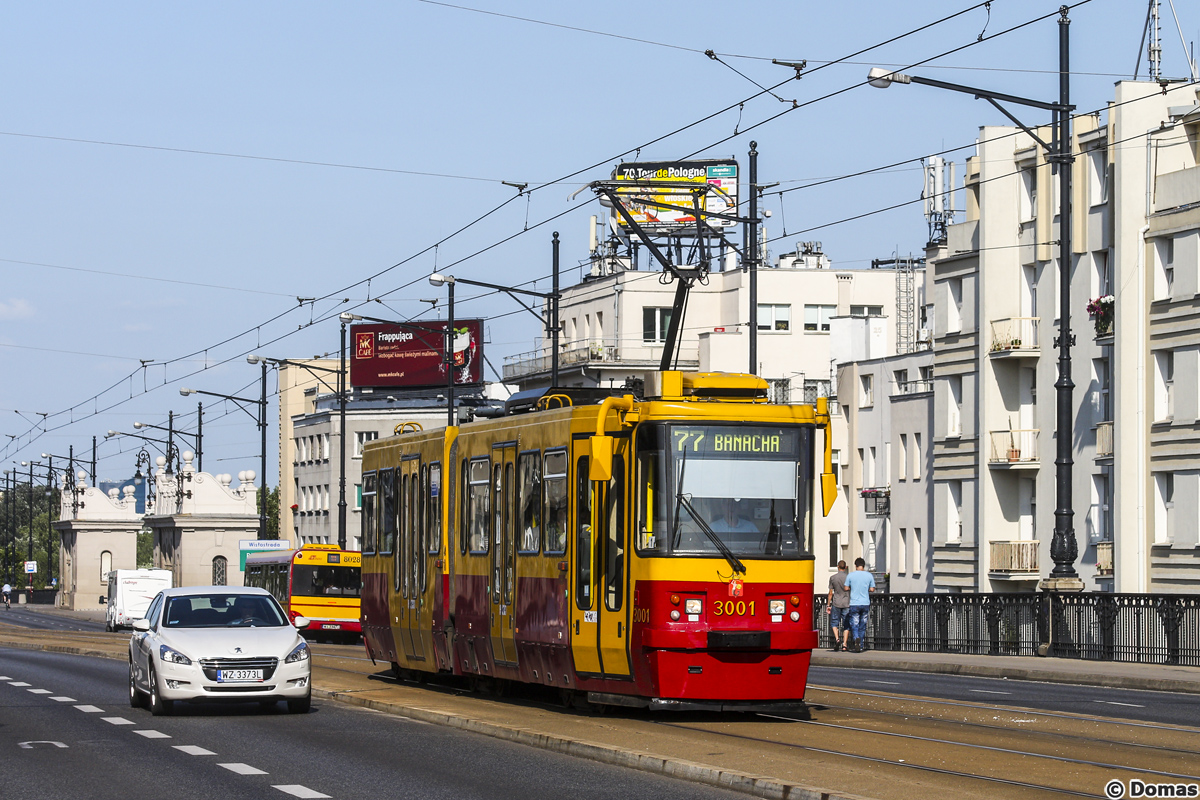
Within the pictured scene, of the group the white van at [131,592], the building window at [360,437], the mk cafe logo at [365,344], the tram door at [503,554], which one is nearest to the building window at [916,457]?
the white van at [131,592]

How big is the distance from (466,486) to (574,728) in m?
5.74

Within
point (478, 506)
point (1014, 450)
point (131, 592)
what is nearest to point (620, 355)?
point (131, 592)

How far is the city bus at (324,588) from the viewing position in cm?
5766

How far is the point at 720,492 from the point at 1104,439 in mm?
36929

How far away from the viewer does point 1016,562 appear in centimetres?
5841

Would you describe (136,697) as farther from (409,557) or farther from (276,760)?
(276,760)

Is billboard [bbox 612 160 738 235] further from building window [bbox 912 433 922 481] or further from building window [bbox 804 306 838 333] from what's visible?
building window [bbox 912 433 922 481]

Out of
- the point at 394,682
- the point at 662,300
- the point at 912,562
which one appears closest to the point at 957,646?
the point at 394,682

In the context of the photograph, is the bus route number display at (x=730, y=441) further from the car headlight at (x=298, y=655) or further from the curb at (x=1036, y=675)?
the curb at (x=1036, y=675)

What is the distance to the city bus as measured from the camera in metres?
57.7

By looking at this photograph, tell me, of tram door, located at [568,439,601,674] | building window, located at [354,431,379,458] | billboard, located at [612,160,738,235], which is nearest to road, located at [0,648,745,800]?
tram door, located at [568,439,601,674]

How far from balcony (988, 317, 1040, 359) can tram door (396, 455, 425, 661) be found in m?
35.4

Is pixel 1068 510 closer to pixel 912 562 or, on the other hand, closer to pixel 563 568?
pixel 563 568

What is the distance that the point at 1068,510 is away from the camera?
107 feet
